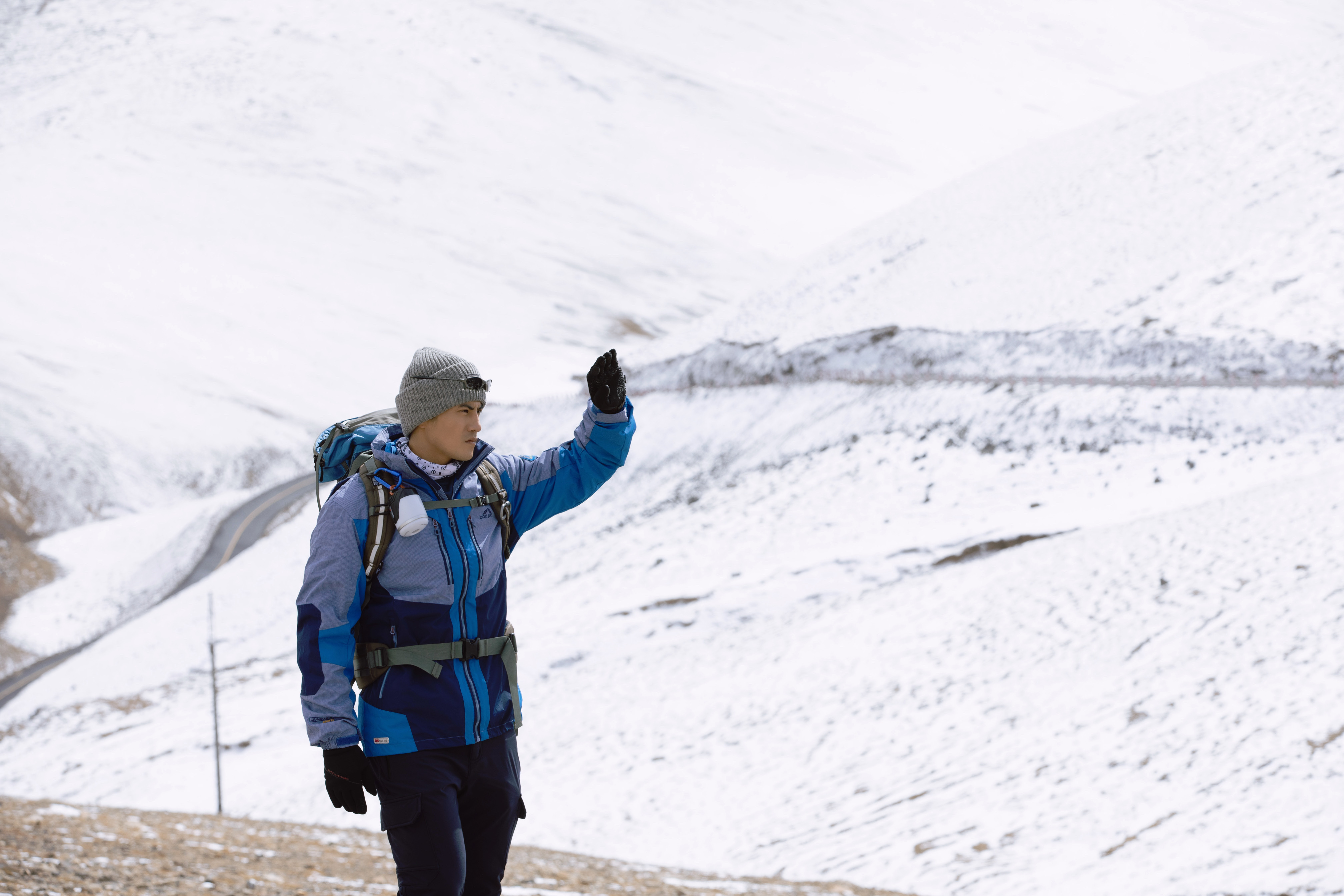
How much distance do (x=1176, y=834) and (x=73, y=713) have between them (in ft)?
76.0

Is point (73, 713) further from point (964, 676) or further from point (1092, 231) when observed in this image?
point (1092, 231)

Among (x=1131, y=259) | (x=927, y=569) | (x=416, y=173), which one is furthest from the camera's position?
(x=416, y=173)

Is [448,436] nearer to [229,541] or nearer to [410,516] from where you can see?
[410,516]

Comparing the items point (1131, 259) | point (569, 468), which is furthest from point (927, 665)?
point (1131, 259)

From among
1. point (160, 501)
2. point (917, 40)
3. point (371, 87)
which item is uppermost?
point (917, 40)

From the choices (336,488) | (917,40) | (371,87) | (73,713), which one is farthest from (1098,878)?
(917,40)

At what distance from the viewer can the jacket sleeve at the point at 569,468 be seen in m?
4.23

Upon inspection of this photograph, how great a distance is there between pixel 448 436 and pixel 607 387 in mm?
663

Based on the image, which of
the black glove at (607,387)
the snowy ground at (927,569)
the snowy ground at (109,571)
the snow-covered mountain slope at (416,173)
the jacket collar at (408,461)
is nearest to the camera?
the jacket collar at (408,461)

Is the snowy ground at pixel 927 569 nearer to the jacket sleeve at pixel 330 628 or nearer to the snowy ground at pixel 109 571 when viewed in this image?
the snowy ground at pixel 109 571

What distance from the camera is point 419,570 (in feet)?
12.3

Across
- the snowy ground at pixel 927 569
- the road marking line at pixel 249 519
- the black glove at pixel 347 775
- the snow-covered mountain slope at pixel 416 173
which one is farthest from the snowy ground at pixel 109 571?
the black glove at pixel 347 775

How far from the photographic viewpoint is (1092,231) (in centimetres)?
2319

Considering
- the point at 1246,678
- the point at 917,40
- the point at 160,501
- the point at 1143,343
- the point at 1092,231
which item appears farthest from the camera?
the point at 917,40
